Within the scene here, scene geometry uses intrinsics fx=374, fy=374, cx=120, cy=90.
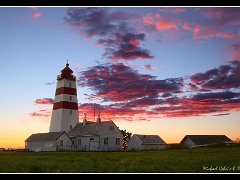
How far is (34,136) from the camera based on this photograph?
6650 centimetres

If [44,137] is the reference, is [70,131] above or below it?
above

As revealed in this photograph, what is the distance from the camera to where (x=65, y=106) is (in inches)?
2448

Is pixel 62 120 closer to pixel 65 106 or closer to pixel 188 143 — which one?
pixel 65 106

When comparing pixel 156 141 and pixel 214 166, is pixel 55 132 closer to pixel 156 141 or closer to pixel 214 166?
pixel 156 141

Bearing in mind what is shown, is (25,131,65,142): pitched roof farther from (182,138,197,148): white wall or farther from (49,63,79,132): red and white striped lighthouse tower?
(182,138,197,148): white wall

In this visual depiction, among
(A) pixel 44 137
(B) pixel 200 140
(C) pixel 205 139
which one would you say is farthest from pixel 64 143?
(C) pixel 205 139

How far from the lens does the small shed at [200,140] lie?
282ft

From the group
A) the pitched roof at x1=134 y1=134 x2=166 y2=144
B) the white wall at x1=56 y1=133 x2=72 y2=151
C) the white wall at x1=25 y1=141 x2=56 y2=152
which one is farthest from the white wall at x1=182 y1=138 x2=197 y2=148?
the white wall at x1=25 y1=141 x2=56 y2=152

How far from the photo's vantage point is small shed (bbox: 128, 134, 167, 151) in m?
75.6

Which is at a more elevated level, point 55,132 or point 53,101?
point 53,101

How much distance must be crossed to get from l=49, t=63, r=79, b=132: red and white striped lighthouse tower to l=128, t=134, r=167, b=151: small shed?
1649 centimetres

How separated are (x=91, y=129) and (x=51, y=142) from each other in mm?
6962
